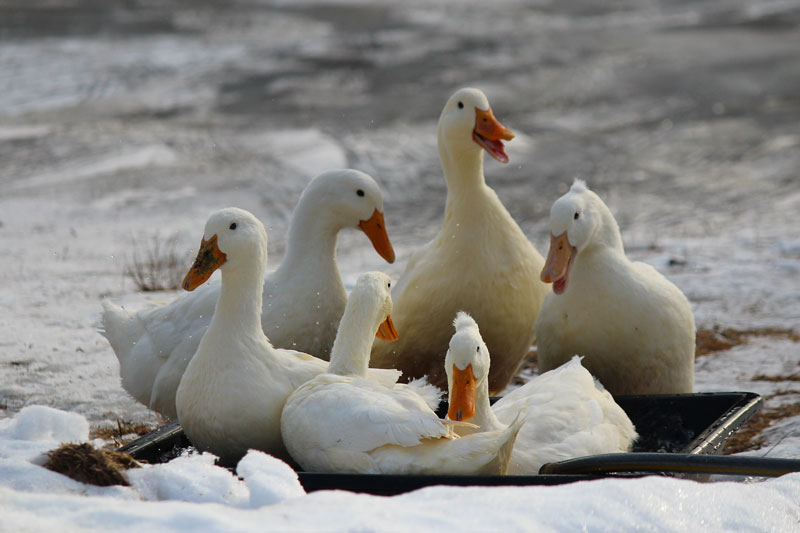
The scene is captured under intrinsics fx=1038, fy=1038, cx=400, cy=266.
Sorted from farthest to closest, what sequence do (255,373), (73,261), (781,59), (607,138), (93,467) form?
(781,59)
(607,138)
(73,261)
(255,373)
(93,467)

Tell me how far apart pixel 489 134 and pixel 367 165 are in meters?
6.07

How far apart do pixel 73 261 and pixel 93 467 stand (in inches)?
208

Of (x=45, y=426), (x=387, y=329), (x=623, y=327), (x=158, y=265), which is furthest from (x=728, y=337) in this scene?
(x=45, y=426)

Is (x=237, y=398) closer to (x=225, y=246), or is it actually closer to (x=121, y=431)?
(x=225, y=246)

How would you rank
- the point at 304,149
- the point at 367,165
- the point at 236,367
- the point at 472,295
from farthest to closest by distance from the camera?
1. the point at 304,149
2. the point at 367,165
3. the point at 472,295
4. the point at 236,367

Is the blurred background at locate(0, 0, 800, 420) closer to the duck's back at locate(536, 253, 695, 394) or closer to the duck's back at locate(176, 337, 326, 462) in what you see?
Answer: the duck's back at locate(176, 337, 326, 462)

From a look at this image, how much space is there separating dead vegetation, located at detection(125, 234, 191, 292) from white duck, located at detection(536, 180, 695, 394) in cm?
339

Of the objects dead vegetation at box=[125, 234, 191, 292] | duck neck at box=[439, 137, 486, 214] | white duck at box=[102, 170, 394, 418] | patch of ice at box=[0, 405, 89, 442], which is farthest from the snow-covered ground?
duck neck at box=[439, 137, 486, 214]

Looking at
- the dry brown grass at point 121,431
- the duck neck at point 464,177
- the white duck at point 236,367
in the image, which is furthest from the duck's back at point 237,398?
the duck neck at point 464,177

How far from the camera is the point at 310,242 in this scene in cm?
475

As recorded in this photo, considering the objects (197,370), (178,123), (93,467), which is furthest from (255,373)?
(178,123)

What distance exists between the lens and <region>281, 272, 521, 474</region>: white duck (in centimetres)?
337

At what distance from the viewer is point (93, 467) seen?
3.01m

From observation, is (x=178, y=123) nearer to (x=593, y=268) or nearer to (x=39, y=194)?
(x=39, y=194)
